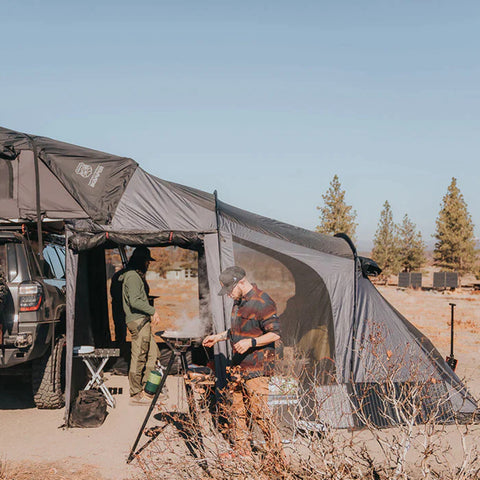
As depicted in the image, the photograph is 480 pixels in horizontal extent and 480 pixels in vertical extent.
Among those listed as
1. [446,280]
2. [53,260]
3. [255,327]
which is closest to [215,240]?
[255,327]

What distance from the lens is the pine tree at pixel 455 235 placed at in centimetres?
4316

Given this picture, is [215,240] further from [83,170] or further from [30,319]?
[30,319]

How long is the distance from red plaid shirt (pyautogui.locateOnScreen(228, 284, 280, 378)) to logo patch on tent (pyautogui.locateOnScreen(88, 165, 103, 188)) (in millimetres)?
3028

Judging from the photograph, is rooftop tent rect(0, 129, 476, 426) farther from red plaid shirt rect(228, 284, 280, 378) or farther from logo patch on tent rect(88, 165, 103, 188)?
red plaid shirt rect(228, 284, 280, 378)

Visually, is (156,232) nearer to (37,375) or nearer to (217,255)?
(217,255)

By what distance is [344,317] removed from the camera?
6.57 metres

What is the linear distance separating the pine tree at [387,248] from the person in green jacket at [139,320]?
43233 millimetres

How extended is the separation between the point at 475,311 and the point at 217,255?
20415mm

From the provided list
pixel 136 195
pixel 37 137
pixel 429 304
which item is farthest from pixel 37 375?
pixel 429 304

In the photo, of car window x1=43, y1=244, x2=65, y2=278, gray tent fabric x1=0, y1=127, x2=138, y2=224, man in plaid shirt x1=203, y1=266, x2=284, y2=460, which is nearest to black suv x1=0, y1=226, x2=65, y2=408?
car window x1=43, y1=244, x2=65, y2=278

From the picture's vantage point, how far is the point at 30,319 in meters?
6.05

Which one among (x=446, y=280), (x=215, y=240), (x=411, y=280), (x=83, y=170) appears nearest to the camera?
(x=215, y=240)

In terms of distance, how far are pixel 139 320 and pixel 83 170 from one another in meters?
2.13

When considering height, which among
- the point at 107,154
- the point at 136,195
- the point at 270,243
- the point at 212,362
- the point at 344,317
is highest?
the point at 107,154
